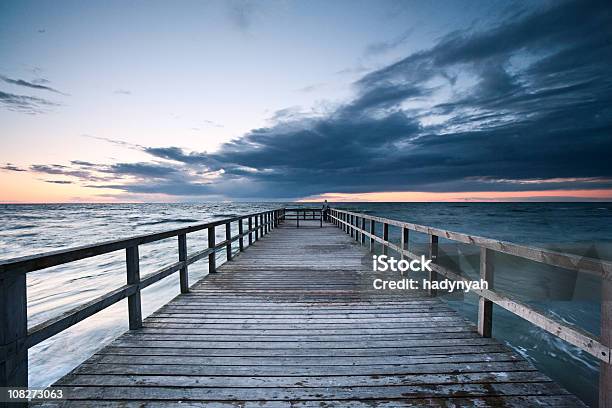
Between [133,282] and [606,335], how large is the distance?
4.22m

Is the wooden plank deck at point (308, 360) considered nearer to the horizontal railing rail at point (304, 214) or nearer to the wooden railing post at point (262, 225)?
the wooden railing post at point (262, 225)

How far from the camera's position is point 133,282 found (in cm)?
350

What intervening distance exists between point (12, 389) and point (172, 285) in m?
9.36

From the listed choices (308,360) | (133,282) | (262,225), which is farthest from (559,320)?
(262,225)

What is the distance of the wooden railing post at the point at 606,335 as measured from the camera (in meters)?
1.89

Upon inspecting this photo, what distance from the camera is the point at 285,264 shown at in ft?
24.5

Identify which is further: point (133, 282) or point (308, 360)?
point (133, 282)

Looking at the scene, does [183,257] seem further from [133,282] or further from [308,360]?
[308,360]

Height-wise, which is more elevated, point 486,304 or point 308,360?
point 486,304

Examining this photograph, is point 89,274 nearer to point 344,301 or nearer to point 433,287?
point 344,301

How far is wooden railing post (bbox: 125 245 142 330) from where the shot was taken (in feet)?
11.3

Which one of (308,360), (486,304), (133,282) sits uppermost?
(133,282)

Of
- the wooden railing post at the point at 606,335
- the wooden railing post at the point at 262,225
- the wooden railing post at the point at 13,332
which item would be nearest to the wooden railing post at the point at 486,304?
the wooden railing post at the point at 606,335

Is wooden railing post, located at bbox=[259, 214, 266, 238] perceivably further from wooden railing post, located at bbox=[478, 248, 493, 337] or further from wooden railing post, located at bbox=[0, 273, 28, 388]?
wooden railing post, located at bbox=[0, 273, 28, 388]
